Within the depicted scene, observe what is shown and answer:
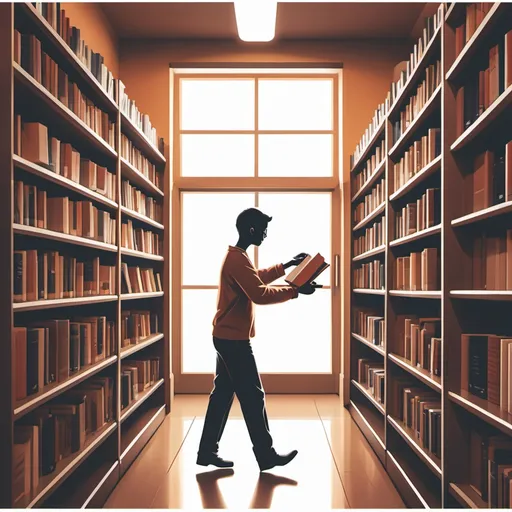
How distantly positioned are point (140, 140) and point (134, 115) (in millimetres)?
341

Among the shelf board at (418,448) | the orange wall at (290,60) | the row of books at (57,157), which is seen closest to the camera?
the row of books at (57,157)

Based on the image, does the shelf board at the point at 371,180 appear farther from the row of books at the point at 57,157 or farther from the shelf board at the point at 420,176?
the row of books at the point at 57,157

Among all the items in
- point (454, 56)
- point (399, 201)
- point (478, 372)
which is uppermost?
point (454, 56)

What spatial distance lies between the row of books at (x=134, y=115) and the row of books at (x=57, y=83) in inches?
9.9

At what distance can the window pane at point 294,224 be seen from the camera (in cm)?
632

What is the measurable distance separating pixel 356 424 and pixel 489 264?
2903mm

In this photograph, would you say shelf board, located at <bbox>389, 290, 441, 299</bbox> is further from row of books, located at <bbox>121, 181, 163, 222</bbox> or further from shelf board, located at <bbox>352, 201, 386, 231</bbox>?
row of books, located at <bbox>121, 181, 163, 222</bbox>

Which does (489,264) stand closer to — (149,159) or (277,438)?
(277,438)

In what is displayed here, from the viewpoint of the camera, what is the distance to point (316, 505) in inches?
122

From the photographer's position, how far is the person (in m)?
3.57

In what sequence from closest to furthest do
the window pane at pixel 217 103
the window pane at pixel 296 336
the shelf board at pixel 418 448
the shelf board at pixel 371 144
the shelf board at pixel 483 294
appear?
the shelf board at pixel 483 294 → the shelf board at pixel 418 448 → the shelf board at pixel 371 144 → the window pane at pixel 296 336 → the window pane at pixel 217 103

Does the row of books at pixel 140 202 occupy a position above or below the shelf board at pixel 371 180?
below

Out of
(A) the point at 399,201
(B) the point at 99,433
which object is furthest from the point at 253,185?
(B) the point at 99,433

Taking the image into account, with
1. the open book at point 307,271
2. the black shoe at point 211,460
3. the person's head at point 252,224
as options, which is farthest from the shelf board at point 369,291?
the black shoe at point 211,460
